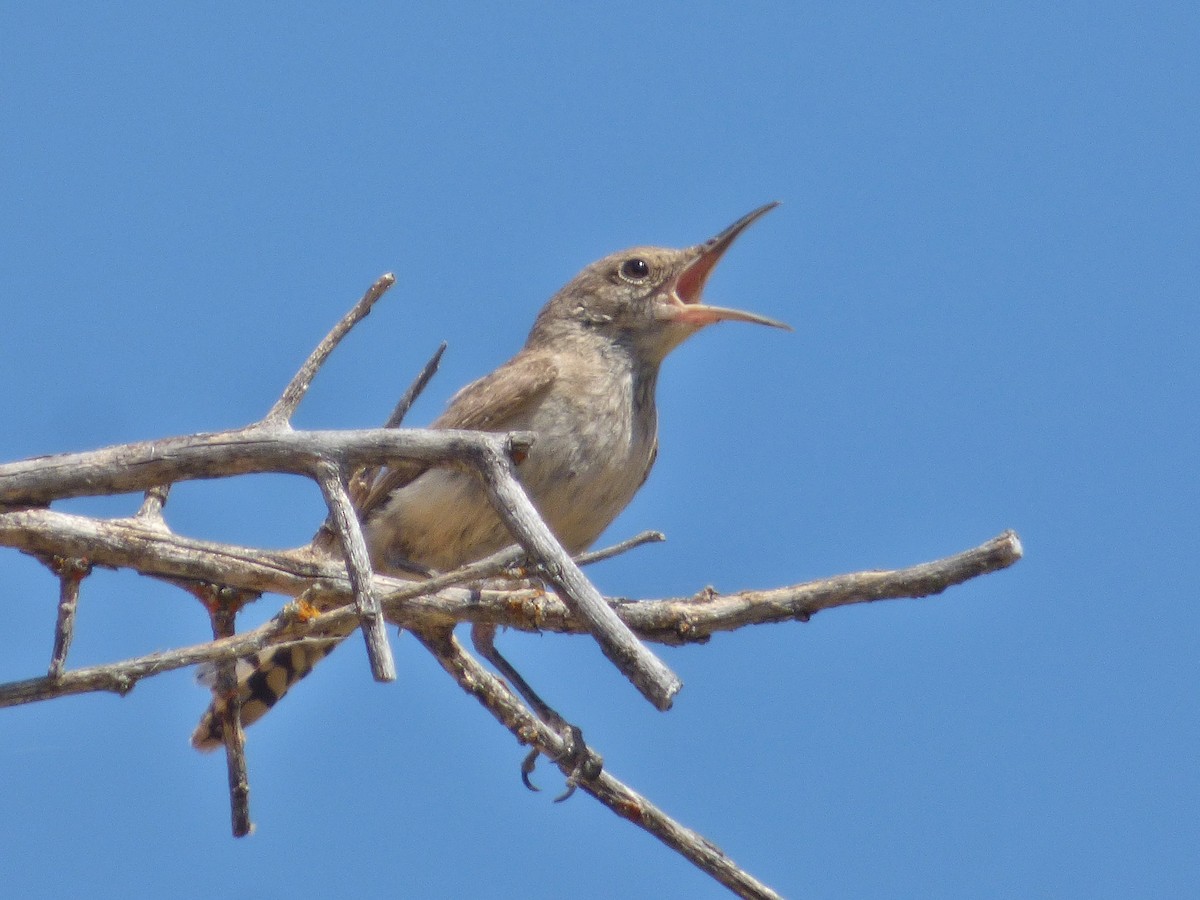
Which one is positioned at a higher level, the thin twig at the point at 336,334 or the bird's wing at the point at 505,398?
the bird's wing at the point at 505,398

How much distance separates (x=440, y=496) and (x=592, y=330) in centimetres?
161

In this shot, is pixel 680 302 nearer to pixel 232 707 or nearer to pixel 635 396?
pixel 635 396

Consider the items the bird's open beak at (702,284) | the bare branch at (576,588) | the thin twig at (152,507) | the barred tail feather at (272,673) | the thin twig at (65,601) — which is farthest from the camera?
the bird's open beak at (702,284)

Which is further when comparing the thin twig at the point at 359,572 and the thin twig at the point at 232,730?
the thin twig at the point at 232,730

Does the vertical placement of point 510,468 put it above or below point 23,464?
below

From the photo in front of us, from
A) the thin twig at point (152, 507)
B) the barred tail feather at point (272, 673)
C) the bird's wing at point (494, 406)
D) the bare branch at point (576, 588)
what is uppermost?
the bird's wing at point (494, 406)

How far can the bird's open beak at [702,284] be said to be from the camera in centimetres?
709

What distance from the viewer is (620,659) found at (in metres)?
2.79

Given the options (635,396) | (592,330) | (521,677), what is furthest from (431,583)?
(592,330)

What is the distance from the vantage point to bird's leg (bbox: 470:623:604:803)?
4.84 m

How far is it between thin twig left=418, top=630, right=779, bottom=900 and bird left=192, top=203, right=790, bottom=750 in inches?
41.7

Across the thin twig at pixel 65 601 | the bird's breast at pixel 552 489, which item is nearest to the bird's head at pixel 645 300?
the bird's breast at pixel 552 489

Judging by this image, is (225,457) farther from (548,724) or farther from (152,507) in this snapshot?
(548,724)

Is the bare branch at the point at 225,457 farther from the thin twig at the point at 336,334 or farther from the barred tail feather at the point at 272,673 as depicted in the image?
the barred tail feather at the point at 272,673
